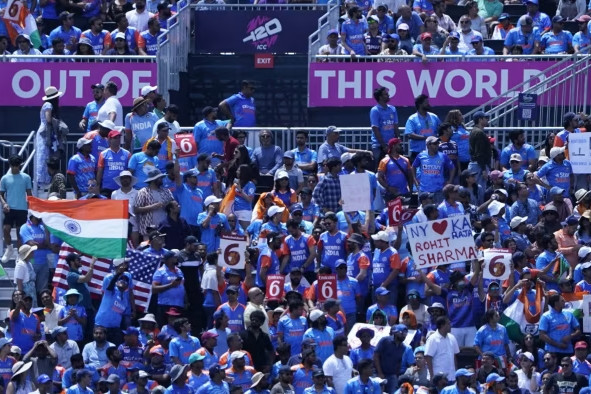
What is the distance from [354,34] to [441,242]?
273 inches

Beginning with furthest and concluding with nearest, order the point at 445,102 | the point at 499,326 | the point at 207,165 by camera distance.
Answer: the point at 445,102 → the point at 207,165 → the point at 499,326

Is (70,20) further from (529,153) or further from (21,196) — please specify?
(529,153)

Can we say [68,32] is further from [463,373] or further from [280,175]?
[463,373]

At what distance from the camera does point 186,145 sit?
104 feet

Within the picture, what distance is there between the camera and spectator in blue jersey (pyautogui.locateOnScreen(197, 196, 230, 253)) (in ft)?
97.5

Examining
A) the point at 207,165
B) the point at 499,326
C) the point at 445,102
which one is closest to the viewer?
the point at 499,326

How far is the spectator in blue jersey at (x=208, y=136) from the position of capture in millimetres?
31922

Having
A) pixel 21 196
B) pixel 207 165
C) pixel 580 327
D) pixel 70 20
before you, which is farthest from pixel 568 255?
pixel 70 20

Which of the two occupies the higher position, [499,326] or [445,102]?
[445,102]

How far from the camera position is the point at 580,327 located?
28.8m

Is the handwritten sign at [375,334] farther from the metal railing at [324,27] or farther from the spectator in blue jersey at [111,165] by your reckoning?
the metal railing at [324,27]

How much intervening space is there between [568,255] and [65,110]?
364 inches

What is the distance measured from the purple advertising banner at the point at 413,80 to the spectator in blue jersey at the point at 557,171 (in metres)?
3.39

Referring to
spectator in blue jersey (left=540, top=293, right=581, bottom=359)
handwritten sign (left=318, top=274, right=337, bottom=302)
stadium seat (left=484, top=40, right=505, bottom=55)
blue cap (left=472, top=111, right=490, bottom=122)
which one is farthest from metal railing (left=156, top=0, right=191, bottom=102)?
spectator in blue jersey (left=540, top=293, right=581, bottom=359)
